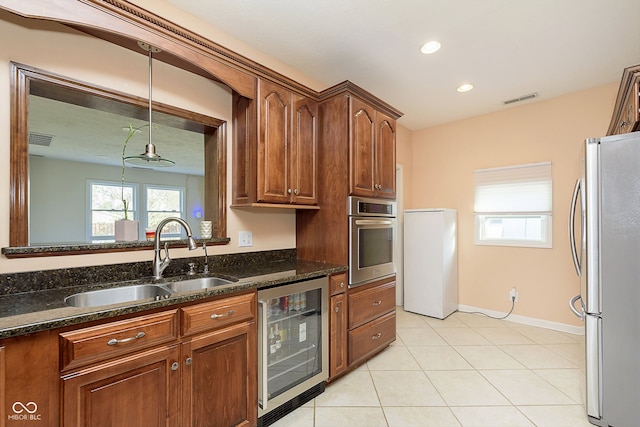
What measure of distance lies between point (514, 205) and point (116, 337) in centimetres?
402

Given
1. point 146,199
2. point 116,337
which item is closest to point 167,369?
point 116,337

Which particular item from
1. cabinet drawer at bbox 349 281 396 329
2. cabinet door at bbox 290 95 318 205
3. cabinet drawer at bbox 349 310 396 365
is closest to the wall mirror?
cabinet door at bbox 290 95 318 205

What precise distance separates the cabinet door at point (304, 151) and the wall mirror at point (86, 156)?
55 centimetres

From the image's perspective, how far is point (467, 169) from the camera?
3.93 meters

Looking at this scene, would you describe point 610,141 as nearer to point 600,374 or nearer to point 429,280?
point 600,374

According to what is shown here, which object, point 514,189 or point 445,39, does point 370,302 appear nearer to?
point 445,39

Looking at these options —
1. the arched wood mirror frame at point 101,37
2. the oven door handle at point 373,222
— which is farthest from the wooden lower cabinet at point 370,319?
the arched wood mirror frame at point 101,37

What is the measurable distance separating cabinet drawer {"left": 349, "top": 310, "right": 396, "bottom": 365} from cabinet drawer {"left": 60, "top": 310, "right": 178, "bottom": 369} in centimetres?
143

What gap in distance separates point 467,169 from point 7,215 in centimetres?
435

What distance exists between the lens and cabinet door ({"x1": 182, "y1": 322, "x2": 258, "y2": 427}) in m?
1.41

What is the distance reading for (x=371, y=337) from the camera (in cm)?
252

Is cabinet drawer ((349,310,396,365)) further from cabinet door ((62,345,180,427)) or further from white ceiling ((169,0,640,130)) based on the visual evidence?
white ceiling ((169,0,640,130))

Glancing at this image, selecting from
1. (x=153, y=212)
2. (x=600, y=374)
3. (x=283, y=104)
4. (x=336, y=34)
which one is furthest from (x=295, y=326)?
(x=153, y=212)

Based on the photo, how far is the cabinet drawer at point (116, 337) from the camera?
1.09 m
